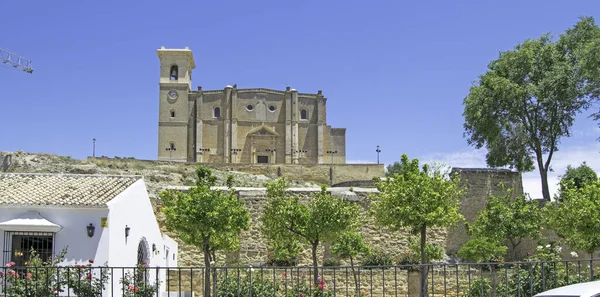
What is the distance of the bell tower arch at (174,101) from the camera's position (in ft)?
215

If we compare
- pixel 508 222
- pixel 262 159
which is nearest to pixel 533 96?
pixel 508 222

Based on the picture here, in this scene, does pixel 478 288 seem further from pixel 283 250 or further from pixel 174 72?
pixel 174 72

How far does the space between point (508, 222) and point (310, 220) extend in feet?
24.0

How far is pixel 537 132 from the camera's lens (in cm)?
2873

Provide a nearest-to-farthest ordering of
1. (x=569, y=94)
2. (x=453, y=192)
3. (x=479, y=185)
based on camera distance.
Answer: (x=453, y=192) < (x=479, y=185) < (x=569, y=94)

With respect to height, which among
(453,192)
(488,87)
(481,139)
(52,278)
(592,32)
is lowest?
(52,278)

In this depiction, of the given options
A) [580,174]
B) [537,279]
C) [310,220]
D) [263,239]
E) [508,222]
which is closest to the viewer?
[537,279]

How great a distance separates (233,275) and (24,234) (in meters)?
4.96

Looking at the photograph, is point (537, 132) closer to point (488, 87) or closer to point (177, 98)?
point (488, 87)

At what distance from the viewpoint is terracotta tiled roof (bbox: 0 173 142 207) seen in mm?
15672

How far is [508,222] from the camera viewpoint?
20.9 m

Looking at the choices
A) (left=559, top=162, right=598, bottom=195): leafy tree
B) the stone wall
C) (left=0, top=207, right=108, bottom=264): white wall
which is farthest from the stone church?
(left=0, top=207, right=108, bottom=264): white wall

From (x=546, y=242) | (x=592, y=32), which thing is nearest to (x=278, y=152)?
(x=592, y=32)

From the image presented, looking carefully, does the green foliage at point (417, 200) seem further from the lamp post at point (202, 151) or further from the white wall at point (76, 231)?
the lamp post at point (202, 151)
